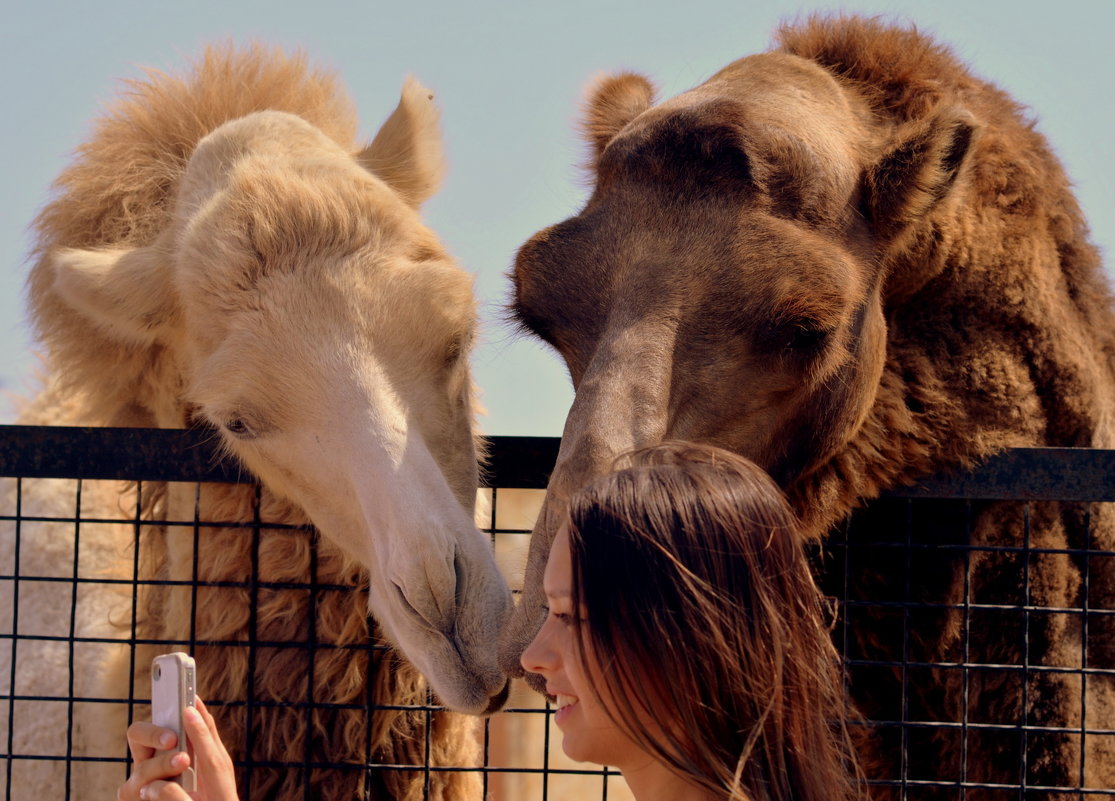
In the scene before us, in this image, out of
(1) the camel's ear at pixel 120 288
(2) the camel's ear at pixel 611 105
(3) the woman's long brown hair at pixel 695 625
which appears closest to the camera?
(3) the woman's long brown hair at pixel 695 625

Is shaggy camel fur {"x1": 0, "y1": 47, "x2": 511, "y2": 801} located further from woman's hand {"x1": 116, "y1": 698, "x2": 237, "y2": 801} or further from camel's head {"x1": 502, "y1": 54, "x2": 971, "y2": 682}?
woman's hand {"x1": 116, "y1": 698, "x2": 237, "y2": 801}

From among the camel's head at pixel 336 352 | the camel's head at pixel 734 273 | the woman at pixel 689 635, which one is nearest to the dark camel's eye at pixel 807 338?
the camel's head at pixel 734 273

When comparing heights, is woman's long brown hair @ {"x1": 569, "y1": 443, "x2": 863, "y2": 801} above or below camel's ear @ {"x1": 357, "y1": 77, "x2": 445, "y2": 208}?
below

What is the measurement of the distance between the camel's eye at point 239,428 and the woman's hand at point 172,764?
130cm

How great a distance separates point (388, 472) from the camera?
2965 millimetres

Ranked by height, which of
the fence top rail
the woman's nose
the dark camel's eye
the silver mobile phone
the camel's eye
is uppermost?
the dark camel's eye

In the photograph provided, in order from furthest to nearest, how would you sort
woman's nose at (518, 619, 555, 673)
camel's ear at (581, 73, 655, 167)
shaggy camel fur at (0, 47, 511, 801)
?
camel's ear at (581, 73, 655, 167)
shaggy camel fur at (0, 47, 511, 801)
woman's nose at (518, 619, 555, 673)

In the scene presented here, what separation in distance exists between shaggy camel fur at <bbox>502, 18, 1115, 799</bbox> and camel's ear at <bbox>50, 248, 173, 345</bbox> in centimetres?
117

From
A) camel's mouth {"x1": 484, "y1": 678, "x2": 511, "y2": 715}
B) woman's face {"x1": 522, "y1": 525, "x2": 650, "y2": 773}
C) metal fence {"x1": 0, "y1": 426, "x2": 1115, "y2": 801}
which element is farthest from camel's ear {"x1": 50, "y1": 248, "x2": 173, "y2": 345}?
woman's face {"x1": 522, "y1": 525, "x2": 650, "y2": 773}

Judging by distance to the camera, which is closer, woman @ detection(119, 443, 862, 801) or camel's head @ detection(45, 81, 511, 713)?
woman @ detection(119, 443, 862, 801)

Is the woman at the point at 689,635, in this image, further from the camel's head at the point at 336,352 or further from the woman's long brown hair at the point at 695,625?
the camel's head at the point at 336,352

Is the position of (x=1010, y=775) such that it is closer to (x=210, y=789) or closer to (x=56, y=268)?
(x=210, y=789)

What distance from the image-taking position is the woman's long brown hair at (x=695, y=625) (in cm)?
177

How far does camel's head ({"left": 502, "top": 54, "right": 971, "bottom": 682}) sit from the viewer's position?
9.71 feet
